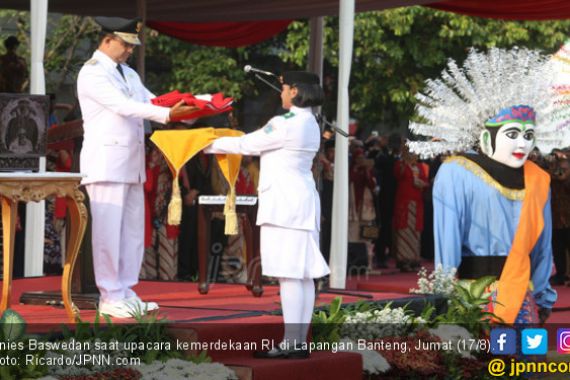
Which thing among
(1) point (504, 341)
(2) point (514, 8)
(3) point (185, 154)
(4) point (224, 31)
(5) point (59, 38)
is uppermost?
(5) point (59, 38)

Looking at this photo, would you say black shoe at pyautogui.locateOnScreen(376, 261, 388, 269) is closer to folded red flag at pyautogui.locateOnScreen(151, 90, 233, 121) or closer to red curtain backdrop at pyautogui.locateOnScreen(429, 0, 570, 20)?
red curtain backdrop at pyautogui.locateOnScreen(429, 0, 570, 20)

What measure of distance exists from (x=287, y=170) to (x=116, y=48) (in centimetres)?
158

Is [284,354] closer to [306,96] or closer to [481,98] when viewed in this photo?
[306,96]

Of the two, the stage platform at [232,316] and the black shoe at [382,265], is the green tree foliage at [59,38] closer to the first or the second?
the black shoe at [382,265]

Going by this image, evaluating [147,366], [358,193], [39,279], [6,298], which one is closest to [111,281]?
[6,298]

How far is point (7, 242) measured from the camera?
27.3ft

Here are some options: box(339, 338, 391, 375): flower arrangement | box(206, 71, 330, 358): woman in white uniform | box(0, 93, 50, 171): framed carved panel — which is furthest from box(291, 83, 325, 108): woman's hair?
box(339, 338, 391, 375): flower arrangement

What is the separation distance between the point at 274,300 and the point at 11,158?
2.72 metres

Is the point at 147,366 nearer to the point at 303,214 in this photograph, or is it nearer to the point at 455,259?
the point at 303,214

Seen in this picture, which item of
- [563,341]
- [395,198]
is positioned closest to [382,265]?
[395,198]

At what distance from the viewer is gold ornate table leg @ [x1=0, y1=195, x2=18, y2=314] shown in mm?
8312

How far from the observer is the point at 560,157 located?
54.4ft

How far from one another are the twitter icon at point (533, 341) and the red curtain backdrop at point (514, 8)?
623cm

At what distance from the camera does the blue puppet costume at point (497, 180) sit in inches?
379
